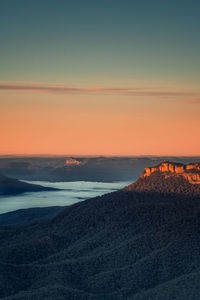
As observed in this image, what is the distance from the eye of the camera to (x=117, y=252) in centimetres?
9250

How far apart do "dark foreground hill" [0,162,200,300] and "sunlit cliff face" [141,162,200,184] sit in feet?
7.68

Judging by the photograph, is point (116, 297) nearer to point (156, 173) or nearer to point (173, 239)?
point (173, 239)

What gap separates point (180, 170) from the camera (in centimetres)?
13738

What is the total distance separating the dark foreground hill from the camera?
72688 millimetres

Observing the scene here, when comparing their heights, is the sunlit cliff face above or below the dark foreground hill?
above

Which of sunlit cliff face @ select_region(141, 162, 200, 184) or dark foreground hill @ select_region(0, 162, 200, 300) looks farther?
sunlit cliff face @ select_region(141, 162, 200, 184)

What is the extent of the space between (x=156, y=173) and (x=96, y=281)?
70.9 m

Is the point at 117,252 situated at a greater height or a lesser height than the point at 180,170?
lesser

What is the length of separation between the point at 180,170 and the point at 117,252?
52.3 m

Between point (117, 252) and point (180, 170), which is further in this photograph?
point (180, 170)

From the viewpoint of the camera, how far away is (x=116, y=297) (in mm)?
71562

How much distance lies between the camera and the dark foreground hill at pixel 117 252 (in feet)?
238

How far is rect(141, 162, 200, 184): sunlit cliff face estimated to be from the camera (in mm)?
128125

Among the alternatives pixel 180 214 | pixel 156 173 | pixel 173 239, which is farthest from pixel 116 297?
pixel 156 173
